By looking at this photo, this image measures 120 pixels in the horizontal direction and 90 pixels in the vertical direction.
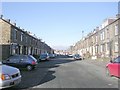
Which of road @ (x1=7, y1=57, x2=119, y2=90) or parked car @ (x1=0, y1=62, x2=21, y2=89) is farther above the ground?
parked car @ (x1=0, y1=62, x2=21, y2=89)

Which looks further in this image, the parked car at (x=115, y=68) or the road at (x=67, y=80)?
the parked car at (x=115, y=68)

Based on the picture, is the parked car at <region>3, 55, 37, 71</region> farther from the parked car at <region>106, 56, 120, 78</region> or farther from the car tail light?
the car tail light

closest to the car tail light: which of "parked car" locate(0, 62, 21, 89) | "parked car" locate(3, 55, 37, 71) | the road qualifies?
"parked car" locate(0, 62, 21, 89)

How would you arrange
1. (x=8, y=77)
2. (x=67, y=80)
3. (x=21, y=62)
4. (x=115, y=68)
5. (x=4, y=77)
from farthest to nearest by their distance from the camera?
1. (x=21, y=62)
2. (x=115, y=68)
3. (x=67, y=80)
4. (x=8, y=77)
5. (x=4, y=77)

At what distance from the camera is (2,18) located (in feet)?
160

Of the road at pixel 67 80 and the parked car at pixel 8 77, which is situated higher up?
the parked car at pixel 8 77

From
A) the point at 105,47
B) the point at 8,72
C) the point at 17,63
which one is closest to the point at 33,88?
the point at 8,72

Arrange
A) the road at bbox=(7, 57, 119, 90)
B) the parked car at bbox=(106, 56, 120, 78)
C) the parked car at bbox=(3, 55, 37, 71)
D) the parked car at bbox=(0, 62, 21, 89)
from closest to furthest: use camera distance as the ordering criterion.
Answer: the parked car at bbox=(0, 62, 21, 89), the road at bbox=(7, 57, 119, 90), the parked car at bbox=(106, 56, 120, 78), the parked car at bbox=(3, 55, 37, 71)

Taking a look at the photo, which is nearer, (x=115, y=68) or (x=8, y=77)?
(x=8, y=77)

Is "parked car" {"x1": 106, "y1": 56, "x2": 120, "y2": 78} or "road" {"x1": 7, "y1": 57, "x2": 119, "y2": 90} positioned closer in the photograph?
"road" {"x1": 7, "y1": 57, "x2": 119, "y2": 90}

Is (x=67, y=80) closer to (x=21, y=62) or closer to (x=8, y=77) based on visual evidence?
(x=8, y=77)

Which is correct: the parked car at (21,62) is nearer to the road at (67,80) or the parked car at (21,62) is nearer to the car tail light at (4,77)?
the road at (67,80)

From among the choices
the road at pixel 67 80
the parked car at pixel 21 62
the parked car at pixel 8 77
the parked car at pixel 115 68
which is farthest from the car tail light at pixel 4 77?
the parked car at pixel 21 62

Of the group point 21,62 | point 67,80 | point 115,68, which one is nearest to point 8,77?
point 67,80
